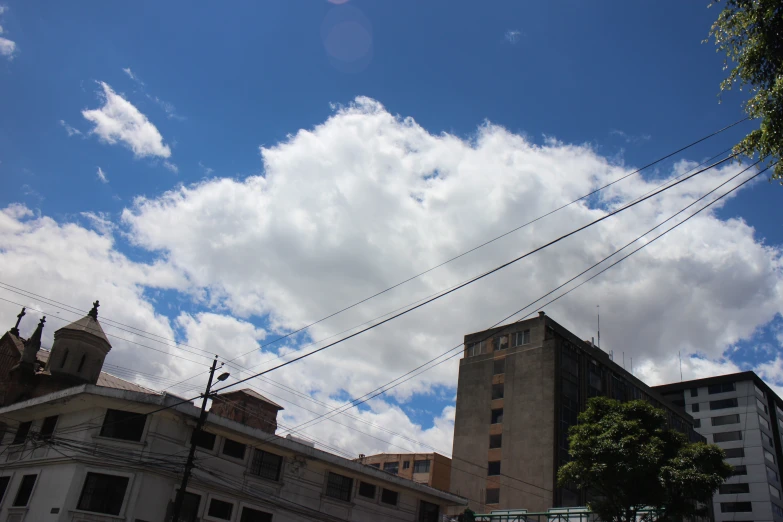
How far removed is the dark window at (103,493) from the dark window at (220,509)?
3.72m

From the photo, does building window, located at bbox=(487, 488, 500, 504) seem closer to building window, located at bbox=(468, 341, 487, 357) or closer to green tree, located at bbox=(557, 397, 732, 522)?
building window, located at bbox=(468, 341, 487, 357)

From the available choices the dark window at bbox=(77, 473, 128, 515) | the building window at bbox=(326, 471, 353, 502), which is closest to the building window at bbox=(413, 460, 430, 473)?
the building window at bbox=(326, 471, 353, 502)

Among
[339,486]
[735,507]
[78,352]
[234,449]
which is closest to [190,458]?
[234,449]

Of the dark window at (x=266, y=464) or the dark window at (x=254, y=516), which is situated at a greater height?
the dark window at (x=266, y=464)

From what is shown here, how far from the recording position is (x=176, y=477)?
959 inches

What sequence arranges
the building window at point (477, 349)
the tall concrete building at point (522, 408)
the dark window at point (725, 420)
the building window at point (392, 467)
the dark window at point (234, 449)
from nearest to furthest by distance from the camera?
1. the dark window at point (234, 449)
2. the tall concrete building at point (522, 408)
3. the building window at point (477, 349)
4. the building window at point (392, 467)
5. the dark window at point (725, 420)

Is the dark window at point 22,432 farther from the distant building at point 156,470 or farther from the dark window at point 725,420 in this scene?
the dark window at point 725,420

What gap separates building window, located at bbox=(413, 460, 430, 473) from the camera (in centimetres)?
6956

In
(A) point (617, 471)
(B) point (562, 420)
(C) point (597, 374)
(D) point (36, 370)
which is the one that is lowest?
(A) point (617, 471)

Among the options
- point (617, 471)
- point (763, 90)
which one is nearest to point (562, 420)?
Result: point (617, 471)

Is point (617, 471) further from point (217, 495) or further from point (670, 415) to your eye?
point (670, 415)

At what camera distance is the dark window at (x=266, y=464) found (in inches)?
1073

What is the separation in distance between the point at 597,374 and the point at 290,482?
36966 millimetres

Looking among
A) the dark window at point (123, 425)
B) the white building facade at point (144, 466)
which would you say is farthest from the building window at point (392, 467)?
the dark window at point (123, 425)
